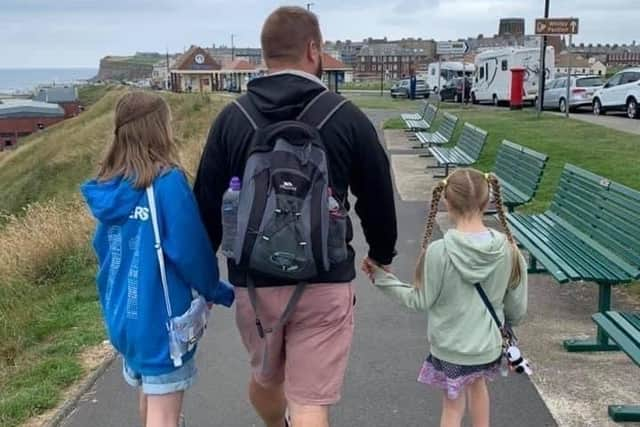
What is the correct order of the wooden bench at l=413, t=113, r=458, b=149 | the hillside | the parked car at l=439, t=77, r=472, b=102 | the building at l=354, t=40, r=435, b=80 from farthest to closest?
the building at l=354, t=40, r=435, b=80
the parked car at l=439, t=77, r=472, b=102
the wooden bench at l=413, t=113, r=458, b=149
the hillside

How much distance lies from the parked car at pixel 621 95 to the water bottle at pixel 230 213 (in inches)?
927

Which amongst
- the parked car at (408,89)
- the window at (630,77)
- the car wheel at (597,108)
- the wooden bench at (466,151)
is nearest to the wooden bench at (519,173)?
the wooden bench at (466,151)

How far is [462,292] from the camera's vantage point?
3404 mm

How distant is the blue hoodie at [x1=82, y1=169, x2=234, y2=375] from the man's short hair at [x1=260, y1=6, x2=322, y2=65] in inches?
23.2

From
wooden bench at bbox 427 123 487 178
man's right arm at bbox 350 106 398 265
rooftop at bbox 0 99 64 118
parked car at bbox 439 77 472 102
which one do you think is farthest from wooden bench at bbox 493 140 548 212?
rooftop at bbox 0 99 64 118

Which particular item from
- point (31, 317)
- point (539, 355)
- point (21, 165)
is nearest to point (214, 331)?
point (31, 317)

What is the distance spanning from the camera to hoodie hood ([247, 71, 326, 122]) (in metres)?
2.73

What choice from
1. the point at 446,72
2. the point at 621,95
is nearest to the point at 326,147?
the point at 621,95

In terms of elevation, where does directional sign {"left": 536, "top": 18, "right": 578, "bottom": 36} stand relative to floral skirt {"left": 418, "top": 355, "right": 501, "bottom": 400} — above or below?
above

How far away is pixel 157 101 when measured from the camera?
9.90 ft

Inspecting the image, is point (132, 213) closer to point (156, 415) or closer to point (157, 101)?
point (157, 101)

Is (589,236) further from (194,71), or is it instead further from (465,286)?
(194,71)

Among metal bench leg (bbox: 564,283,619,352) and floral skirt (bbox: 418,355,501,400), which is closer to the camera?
floral skirt (bbox: 418,355,501,400)

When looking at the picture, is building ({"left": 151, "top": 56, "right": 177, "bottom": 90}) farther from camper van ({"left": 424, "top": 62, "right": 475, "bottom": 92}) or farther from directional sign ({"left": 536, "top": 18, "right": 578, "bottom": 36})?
directional sign ({"left": 536, "top": 18, "right": 578, "bottom": 36})
